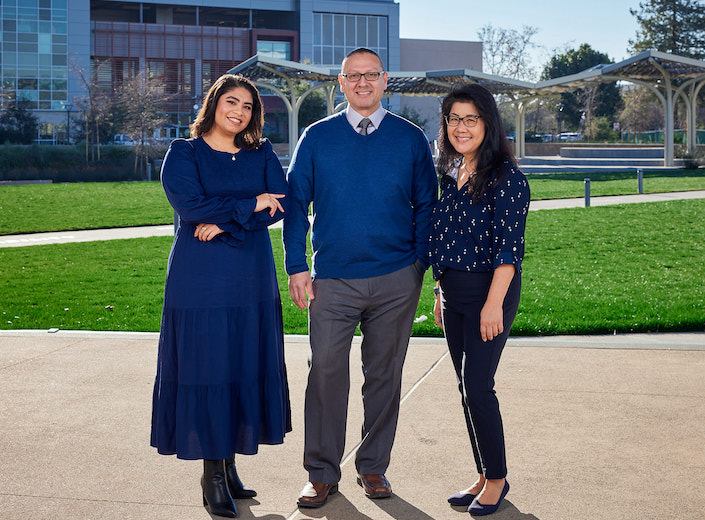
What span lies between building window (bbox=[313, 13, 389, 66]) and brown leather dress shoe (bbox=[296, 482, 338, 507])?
73646 millimetres

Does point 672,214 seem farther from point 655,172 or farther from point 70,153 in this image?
point 70,153

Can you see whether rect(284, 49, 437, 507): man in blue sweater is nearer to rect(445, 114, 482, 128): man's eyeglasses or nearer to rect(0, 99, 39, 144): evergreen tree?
rect(445, 114, 482, 128): man's eyeglasses

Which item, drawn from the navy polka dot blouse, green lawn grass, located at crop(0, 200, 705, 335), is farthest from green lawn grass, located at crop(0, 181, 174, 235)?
the navy polka dot blouse

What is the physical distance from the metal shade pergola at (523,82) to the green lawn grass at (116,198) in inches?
274

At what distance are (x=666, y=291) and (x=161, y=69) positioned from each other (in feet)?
223

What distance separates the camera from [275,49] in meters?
76.1

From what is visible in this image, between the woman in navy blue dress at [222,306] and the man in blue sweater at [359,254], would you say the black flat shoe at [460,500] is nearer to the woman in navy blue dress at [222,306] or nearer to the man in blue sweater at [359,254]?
the man in blue sweater at [359,254]

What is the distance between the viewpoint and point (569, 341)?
7105 millimetres

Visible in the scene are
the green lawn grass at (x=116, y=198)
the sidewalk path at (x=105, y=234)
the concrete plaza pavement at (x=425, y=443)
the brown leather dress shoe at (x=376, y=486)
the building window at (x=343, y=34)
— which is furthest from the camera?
the building window at (x=343, y=34)

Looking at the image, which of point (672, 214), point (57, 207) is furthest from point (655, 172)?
point (57, 207)

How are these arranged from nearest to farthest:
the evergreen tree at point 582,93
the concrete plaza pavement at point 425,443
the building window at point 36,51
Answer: the concrete plaza pavement at point 425,443 → the building window at point 36,51 → the evergreen tree at point 582,93

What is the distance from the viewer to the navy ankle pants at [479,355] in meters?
3.78

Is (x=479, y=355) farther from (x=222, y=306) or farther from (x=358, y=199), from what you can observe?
(x=222, y=306)

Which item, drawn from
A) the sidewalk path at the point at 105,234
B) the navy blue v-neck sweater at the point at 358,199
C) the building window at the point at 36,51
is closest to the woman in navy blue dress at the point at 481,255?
the navy blue v-neck sweater at the point at 358,199
